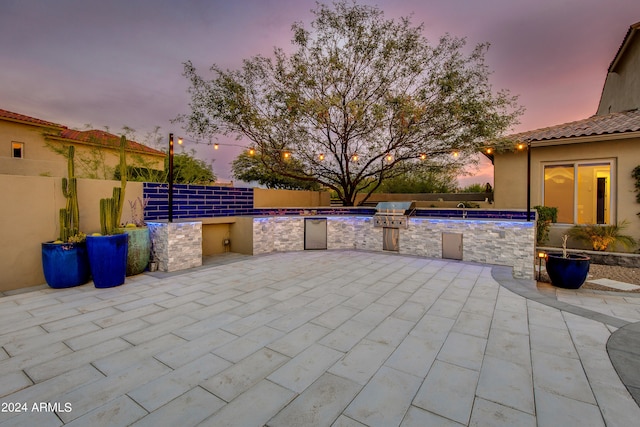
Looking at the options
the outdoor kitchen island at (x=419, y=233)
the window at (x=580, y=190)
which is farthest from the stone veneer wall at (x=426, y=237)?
the window at (x=580, y=190)

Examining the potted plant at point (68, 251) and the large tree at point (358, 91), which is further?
the large tree at point (358, 91)

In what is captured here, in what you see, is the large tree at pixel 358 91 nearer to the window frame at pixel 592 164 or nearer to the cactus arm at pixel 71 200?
the window frame at pixel 592 164

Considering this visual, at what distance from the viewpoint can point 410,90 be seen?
822 cm

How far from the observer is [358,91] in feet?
27.8

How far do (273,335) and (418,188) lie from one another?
495 inches

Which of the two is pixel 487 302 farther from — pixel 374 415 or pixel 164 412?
pixel 164 412

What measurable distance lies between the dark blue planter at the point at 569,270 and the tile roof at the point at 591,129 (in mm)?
4562

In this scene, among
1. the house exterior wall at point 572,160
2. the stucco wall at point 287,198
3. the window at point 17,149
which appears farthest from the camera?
the window at point 17,149

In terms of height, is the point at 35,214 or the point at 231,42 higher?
the point at 231,42

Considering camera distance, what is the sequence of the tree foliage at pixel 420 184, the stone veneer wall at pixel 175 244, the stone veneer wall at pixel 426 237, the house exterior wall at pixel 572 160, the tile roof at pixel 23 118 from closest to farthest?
1. the stone veneer wall at pixel 175 244
2. the stone veneer wall at pixel 426 237
3. the house exterior wall at pixel 572 160
4. the tile roof at pixel 23 118
5. the tree foliage at pixel 420 184

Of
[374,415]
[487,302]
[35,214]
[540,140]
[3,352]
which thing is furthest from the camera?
[540,140]

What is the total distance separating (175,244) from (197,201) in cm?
177

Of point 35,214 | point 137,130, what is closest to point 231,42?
point 137,130

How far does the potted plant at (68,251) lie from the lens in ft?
13.2
